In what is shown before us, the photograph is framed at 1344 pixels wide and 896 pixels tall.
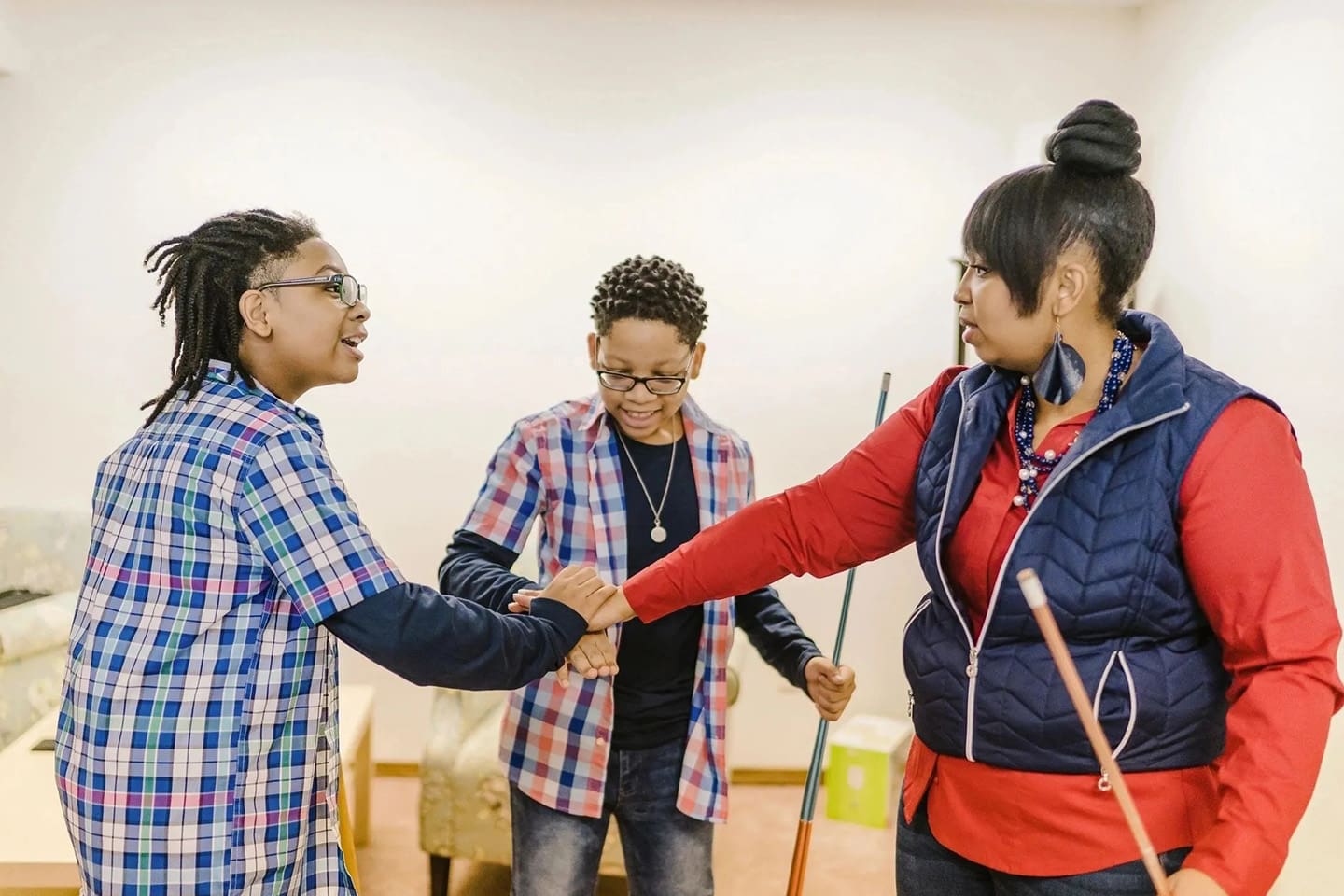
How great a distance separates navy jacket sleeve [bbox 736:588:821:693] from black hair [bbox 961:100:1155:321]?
782 mm

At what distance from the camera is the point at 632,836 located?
1946 mm

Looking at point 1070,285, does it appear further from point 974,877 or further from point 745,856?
point 745,856

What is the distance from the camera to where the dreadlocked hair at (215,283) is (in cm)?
153

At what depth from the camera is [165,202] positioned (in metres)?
4.10

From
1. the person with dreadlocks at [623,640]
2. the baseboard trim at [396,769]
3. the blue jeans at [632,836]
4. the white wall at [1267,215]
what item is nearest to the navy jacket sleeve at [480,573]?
the person with dreadlocks at [623,640]

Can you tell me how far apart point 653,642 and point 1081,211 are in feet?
3.16

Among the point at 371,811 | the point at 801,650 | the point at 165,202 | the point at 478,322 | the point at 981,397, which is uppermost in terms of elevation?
the point at 165,202

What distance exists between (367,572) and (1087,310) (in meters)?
0.90

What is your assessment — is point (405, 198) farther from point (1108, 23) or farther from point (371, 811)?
point (1108, 23)

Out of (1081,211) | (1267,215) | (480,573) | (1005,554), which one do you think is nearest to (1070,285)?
(1081,211)

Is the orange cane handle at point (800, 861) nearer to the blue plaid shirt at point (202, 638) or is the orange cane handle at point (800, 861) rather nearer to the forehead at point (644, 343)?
the forehead at point (644, 343)

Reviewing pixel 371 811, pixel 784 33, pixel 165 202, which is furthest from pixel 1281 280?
pixel 165 202

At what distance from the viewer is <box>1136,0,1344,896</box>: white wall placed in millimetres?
2916

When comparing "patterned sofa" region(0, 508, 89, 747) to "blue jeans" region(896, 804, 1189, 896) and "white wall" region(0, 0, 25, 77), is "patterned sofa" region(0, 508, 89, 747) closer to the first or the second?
"white wall" region(0, 0, 25, 77)
